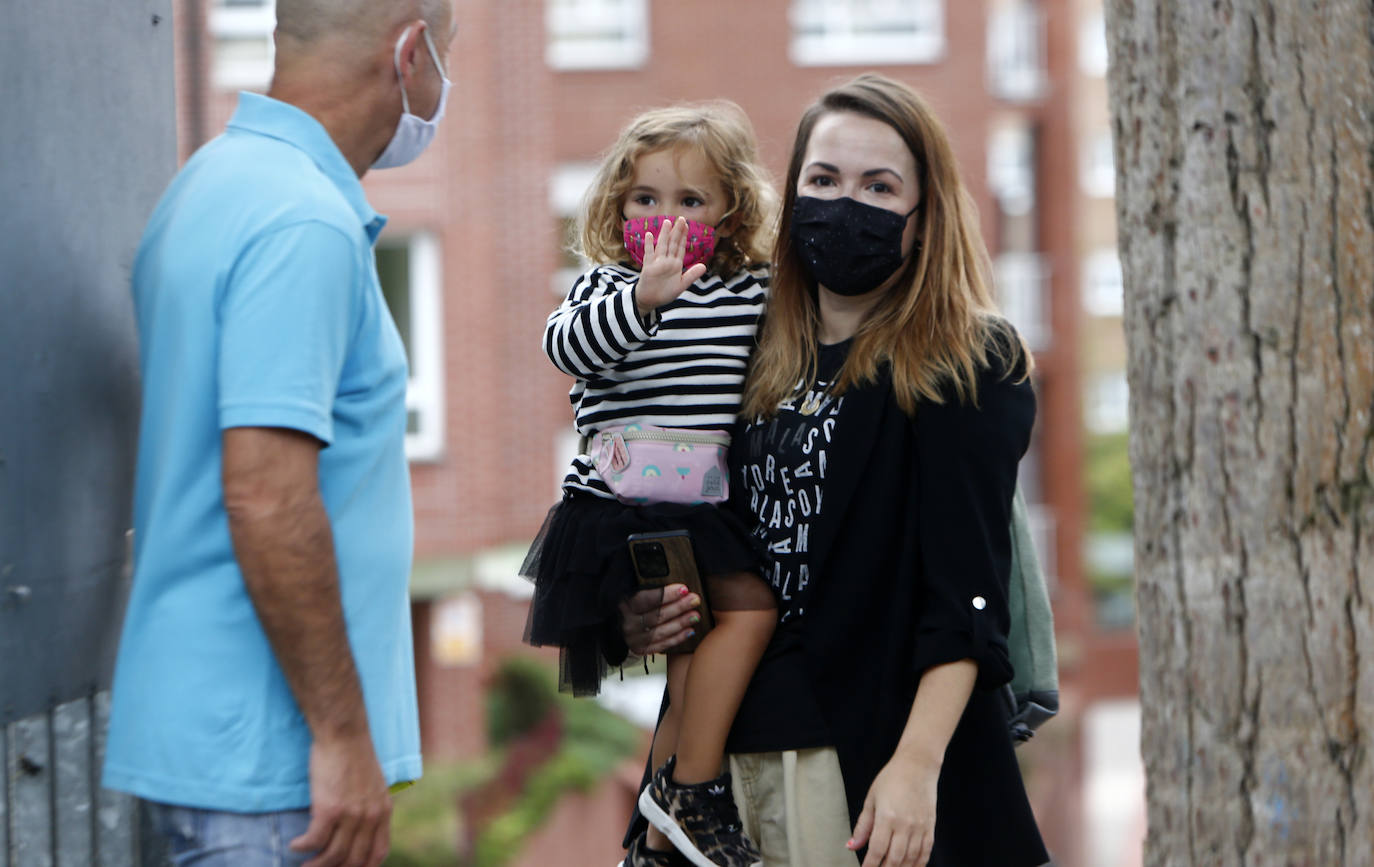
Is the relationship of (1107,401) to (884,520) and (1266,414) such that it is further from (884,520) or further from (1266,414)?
(884,520)

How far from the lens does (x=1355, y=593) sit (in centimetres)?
263

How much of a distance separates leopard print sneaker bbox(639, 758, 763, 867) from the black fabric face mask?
0.93m

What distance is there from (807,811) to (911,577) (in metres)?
0.45

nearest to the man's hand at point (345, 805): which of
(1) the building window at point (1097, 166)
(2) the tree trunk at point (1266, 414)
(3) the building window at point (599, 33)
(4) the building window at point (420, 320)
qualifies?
(2) the tree trunk at point (1266, 414)

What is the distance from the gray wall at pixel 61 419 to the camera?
7.84 feet

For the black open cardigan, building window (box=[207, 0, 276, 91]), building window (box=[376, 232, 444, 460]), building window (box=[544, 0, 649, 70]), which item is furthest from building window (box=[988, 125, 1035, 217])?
the black open cardigan

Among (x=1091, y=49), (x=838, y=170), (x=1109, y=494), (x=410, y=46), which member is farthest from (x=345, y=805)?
(x=1091, y=49)

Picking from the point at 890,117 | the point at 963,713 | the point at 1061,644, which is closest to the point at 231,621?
the point at 963,713

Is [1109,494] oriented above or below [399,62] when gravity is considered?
below

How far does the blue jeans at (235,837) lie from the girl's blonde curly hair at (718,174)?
134 cm

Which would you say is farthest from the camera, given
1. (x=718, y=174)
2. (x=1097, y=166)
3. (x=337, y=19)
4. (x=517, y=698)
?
(x=1097, y=166)

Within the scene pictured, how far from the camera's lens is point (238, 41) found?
528 inches

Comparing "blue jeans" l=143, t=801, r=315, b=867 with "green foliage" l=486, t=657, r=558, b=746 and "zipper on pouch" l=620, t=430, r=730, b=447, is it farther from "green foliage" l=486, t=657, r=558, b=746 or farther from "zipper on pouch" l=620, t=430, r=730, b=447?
"green foliage" l=486, t=657, r=558, b=746

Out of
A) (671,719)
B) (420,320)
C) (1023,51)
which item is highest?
(1023,51)
